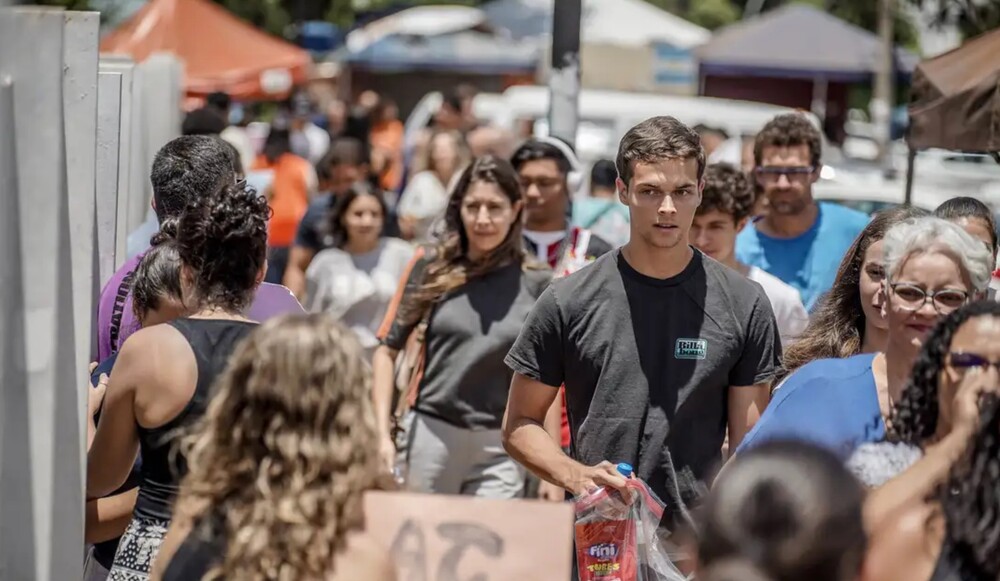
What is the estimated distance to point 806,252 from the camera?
7.48m

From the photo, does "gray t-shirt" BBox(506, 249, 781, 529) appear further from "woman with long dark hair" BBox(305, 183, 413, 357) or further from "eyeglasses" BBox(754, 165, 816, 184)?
"woman with long dark hair" BBox(305, 183, 413, 357)

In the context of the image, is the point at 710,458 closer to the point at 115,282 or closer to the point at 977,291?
the point at 977,291

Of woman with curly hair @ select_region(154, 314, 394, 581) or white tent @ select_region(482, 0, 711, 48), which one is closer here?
woman with curly hair @ select_region(154, 314, 394, 581)

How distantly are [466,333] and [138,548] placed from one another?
2.75m

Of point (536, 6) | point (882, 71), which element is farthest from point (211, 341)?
point (536, 6)

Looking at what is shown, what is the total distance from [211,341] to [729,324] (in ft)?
5.57

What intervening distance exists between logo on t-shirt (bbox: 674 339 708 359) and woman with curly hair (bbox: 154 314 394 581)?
1.93m

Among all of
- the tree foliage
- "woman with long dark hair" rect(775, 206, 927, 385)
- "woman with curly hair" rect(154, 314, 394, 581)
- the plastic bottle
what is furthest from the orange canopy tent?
"woman with curly hair" rect(154, 314, 394, 581)

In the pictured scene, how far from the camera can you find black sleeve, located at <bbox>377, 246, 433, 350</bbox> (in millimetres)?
6621

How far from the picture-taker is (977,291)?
379 cm

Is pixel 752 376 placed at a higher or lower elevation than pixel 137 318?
lower

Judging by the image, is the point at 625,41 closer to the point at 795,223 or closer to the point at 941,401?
the point at 795,223

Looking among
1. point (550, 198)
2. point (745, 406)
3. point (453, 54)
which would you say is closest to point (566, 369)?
point (745, 406)

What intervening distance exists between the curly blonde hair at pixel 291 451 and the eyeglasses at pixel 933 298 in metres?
1.42
